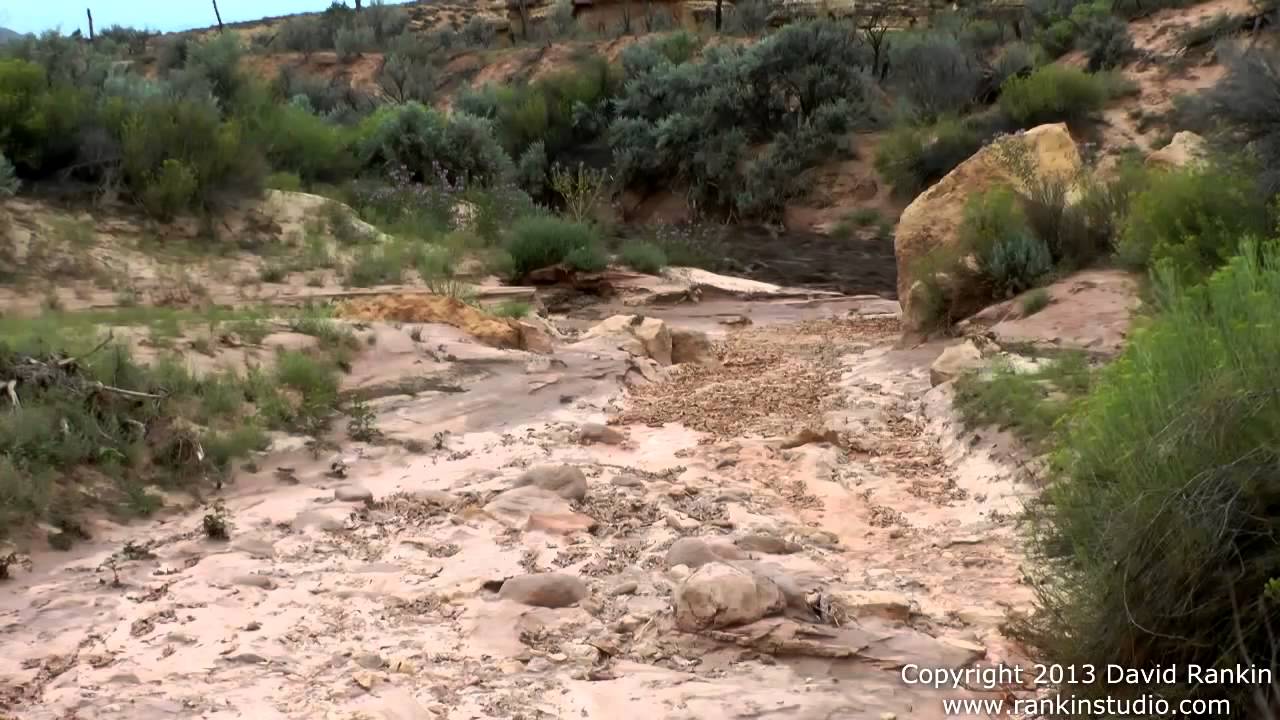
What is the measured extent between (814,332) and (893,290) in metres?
4.38

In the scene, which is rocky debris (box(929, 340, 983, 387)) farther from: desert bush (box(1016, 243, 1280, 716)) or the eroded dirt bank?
desert bush (box(1016, 243, 1280, 716))

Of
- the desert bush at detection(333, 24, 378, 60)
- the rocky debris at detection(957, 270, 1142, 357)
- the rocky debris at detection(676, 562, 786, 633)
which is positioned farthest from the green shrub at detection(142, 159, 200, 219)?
the desert bush at detection(333, 24, 378, 60)

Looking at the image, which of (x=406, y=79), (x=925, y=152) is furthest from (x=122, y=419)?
(x=406, y=79)

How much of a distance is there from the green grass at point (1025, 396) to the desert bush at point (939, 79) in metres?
17.5

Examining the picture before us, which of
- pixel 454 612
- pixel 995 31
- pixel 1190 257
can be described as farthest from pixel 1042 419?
pixel 995 31

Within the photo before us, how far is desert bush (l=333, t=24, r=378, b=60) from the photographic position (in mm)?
36375

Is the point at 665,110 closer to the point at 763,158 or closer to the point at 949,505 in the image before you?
the point at 763,158

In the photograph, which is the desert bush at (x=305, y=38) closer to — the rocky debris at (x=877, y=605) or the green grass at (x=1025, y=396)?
the green grass at (x=1025, y=396)

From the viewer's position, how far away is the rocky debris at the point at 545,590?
4277 mm

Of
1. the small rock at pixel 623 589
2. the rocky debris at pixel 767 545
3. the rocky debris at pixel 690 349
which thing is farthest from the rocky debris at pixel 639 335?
the small rock at pixel 623 589

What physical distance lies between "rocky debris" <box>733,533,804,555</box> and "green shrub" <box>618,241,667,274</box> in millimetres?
10559

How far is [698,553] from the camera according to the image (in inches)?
183

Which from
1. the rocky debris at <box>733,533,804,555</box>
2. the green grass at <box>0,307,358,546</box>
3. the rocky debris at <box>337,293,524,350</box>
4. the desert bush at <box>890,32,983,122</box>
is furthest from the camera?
the desert bush at <box>890,32,983,122</box>

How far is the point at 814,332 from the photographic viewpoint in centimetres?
1209
